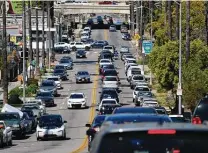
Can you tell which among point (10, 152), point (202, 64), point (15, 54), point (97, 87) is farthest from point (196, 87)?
point (15, 54)

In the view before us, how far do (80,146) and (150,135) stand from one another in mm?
27846

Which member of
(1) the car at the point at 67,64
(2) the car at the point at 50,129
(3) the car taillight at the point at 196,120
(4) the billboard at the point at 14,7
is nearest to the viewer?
(3) the car taillight at the point at 196,120

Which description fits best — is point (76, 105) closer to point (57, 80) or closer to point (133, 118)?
point (57, 80)

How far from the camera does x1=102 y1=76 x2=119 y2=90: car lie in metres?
76.7

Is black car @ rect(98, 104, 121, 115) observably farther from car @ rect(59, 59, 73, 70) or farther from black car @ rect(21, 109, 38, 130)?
car @ rect(59, 59, 73, 70)

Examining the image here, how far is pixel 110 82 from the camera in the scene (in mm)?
77062

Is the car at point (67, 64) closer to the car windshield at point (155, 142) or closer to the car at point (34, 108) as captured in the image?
the car at point (34, 108)

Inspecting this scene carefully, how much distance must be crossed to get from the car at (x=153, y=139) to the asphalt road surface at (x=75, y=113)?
23.8 m

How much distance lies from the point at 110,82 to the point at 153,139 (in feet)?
219

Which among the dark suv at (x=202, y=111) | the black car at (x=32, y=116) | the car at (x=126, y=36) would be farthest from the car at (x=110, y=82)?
the car at (x=126, y=36)

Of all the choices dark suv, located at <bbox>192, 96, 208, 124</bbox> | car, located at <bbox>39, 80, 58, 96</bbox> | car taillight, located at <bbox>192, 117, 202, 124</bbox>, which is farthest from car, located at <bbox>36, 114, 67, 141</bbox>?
car, located at <bbox>39, 80, 58, 96</bbox>

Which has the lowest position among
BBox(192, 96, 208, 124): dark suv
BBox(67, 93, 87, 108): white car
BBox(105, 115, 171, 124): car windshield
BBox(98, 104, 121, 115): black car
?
BBox(67, 93, 87, 108): white car

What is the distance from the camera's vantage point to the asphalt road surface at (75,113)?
3717cm

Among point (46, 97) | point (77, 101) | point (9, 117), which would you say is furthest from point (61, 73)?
point (9, 117)
